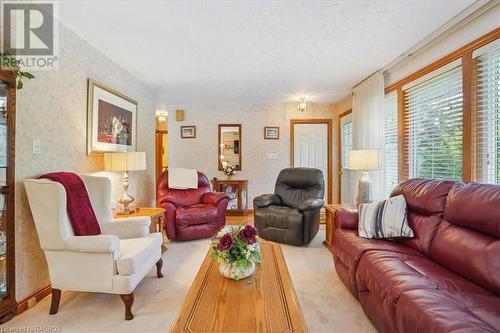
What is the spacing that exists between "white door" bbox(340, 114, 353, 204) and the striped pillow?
2.78m

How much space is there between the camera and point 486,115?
2096 millimetres

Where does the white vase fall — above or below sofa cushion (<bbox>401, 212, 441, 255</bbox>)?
below

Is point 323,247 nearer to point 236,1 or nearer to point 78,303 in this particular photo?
point 78,303

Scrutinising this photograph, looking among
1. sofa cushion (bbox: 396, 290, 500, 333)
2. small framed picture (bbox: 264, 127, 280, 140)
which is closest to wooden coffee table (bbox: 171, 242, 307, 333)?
sofa cushion (bbox: 396, 290, 500, 333)

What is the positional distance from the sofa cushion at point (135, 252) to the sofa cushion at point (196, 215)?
1031 mm

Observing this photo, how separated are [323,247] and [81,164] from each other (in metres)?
2.98

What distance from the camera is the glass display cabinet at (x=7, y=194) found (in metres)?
1.77

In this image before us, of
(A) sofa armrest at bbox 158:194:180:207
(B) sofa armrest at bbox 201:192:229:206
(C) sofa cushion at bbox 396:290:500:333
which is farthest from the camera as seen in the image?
(B) sofa armrest at bbox 201:192:229:206

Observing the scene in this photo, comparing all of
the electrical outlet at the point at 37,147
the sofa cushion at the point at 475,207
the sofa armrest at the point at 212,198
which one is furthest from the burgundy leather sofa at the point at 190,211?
the sofa cushion at the point at 475,207

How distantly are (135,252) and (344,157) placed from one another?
14.7 ft

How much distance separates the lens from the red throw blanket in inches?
78.4

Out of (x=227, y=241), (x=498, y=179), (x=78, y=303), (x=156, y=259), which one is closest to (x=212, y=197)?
(x=156, y=259)

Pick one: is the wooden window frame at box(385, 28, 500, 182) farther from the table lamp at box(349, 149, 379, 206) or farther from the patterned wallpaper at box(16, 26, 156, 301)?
the patterned wallpaper at box(16, 26, 156, 301)

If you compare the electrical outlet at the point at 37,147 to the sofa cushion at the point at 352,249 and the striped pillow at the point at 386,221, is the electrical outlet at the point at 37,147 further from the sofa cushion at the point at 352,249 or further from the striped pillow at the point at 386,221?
the striped pillow at the point at 386,221
